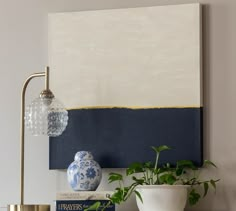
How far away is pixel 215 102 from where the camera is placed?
6.20ft

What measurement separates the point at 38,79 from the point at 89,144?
272mm

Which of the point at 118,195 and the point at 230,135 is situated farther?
the point at 230,135

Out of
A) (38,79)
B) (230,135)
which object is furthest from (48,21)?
(230,135)

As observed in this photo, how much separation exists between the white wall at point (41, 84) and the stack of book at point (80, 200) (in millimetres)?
136

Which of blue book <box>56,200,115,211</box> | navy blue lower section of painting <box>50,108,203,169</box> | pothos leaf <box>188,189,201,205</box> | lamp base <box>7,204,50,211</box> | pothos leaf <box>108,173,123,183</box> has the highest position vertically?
navy blue lower section of painting <box>50,108,203,169</box>

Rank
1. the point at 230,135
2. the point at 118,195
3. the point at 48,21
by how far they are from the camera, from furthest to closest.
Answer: the point at 48,21, the point at 230,135, the point at 118,195

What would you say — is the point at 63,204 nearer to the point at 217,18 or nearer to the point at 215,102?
the point at 215,102

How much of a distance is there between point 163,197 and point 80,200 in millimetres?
230

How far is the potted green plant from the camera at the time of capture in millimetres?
1724

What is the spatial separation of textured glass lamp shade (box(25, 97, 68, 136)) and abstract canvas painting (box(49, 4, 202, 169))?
0.22 feet

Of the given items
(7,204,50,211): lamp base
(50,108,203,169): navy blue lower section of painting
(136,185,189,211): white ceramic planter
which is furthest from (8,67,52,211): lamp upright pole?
(136,185,189,211): white ceramic planter

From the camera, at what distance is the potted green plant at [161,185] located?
172cm

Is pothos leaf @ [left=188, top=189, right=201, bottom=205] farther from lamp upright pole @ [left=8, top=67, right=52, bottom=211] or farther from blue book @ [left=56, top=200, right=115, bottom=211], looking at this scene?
lamp upright pole @ [left=8, top=67, right=52, bottom=211]

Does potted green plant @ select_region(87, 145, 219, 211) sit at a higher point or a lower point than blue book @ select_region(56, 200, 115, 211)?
higher
